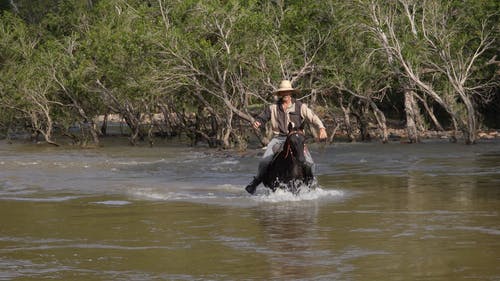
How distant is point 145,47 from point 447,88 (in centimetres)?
851

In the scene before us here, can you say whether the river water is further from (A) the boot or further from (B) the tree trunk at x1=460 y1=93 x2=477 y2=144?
(B) the tree trunk at x1=460 y1=93 x2=477 y2=144

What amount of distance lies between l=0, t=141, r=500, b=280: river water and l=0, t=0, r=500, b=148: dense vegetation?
5.70 meters

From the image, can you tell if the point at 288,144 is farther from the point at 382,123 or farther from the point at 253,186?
the point at 382,123

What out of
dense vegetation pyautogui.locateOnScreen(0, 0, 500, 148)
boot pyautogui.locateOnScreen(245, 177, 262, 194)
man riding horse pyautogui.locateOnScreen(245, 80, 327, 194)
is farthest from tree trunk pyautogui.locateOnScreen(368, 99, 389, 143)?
man riding horse pyautogui.locateOnScreen(245, 80, 327, 194)

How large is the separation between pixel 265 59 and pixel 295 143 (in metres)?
13.7

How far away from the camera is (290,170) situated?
15742mm

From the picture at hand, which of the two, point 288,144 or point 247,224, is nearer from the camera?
point 247,224

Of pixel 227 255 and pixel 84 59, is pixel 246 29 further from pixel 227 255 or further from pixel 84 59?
pixel 227 255

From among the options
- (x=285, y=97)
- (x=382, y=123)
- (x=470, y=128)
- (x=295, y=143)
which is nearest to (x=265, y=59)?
(x=382, y=123)

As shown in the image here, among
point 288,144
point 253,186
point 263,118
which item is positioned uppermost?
point 263,118

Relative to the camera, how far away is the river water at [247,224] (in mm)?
9500

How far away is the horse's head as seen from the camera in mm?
15359

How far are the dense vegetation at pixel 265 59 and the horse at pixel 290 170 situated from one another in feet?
39.2

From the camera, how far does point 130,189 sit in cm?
1783
